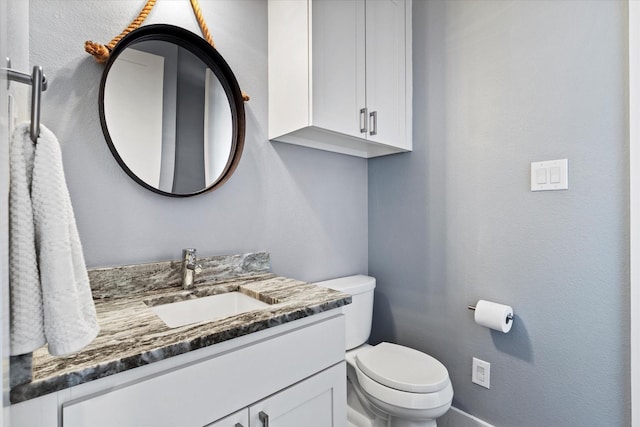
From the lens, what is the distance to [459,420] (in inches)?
60.0

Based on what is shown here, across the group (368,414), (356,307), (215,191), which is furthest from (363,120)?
(368,414)

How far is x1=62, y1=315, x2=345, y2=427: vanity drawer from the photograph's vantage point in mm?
626

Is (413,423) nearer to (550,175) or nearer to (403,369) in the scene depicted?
(403,369)

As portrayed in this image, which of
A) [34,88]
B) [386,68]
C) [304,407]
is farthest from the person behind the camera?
[386,68]

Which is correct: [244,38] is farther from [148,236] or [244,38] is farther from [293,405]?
[293,405]

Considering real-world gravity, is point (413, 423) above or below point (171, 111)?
below

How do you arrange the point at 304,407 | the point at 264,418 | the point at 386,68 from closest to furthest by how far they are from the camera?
1. the point at 264,418
2. the point at 304,407
3. the point at 386,68

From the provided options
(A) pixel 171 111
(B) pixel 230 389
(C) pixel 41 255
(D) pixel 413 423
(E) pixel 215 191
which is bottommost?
(D) pixel 413 423

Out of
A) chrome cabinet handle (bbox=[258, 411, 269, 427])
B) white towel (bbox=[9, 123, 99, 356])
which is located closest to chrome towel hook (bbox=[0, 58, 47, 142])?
white towel (bbox=[9, 123, 99, 356])

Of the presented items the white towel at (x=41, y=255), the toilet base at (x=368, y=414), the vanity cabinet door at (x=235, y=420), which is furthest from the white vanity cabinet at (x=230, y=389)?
the toilet base at (x=368, y=414)

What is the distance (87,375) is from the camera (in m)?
0.59

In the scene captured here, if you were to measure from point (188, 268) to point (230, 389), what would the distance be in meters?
0.54

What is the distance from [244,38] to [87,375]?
1398 mm

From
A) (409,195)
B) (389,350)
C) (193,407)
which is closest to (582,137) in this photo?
(409,195)
